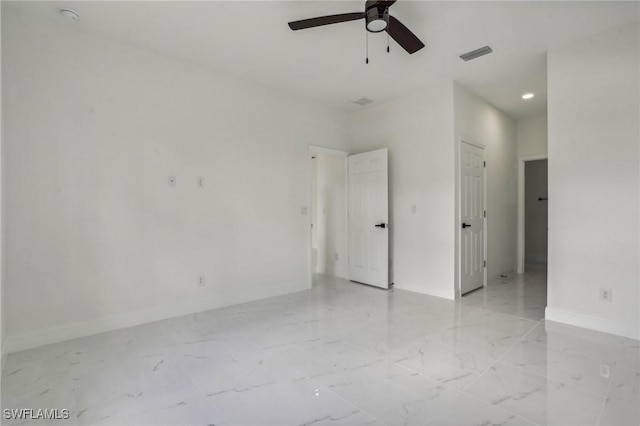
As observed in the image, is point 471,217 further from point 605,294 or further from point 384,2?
point 384,2

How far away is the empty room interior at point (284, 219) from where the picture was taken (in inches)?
79.3

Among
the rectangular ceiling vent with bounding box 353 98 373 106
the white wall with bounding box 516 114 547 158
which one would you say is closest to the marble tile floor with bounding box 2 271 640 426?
the rectangular ceiling vent with bounding box 353 98 373 106

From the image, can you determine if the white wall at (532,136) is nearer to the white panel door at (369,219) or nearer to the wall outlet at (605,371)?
the white panel door at (369,219)

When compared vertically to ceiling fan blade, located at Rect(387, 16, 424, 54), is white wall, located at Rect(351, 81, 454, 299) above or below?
below

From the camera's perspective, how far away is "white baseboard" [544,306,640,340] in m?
2.75

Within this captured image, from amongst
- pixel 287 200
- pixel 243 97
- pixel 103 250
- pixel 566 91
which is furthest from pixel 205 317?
pixel 566 91

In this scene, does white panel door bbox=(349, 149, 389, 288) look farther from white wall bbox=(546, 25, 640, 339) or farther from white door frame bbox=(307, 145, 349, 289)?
white wall bbox=(546, 25, 640, 339)

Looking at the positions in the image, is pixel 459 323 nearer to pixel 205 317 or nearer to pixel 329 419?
pixel 329 419

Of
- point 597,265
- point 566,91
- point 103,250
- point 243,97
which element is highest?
point 243,97

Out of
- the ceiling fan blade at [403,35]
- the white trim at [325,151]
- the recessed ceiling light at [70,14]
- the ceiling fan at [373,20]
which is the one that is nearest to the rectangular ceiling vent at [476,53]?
the ceiling fan blade at [403,35]

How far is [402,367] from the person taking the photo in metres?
2.25

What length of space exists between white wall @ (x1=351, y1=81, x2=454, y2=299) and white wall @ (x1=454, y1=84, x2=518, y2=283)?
0.25m

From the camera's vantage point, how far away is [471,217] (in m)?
4.40

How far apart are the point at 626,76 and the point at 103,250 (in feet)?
17.0
